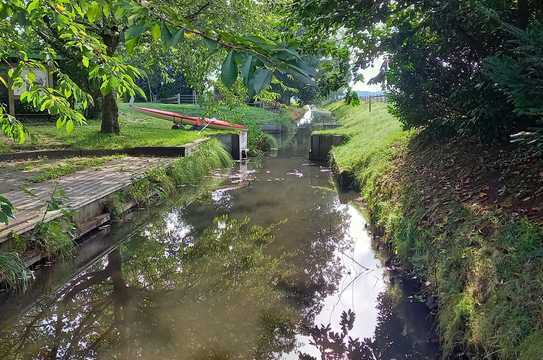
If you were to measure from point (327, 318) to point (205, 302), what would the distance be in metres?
1.28

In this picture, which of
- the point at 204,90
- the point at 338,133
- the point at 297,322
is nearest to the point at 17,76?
the point at 297,322

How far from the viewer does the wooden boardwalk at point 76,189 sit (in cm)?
540

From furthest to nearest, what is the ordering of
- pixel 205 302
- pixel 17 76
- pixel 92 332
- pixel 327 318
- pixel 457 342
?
pixel 205 302, pixel 327 318, pixel 92 332, pixel 457 342, pixel 17 76

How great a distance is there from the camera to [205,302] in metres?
4.57

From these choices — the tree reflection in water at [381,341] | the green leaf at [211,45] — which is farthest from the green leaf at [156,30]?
the tree reflection in water at [381,341]

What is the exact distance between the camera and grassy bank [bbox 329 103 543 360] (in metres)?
2.97

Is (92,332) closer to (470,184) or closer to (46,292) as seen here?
(46,292)

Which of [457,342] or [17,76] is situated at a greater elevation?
[17,76]

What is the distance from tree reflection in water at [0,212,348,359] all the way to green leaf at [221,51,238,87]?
2.85 meters

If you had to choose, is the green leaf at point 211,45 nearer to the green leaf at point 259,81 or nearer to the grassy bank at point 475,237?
the green leaf at point 259,81

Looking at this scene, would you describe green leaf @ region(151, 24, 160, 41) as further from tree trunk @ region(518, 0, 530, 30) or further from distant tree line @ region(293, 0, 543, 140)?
tree trunk @ region(518, 0, 530, 30)

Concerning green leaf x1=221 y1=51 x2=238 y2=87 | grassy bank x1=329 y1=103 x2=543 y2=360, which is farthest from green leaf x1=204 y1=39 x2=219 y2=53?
grassy bank x1=329 y1=103 x2=543 y2=360

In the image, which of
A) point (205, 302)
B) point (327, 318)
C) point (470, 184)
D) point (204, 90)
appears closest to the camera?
point (327, 318)

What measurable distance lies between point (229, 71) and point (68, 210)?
17.3 feet
